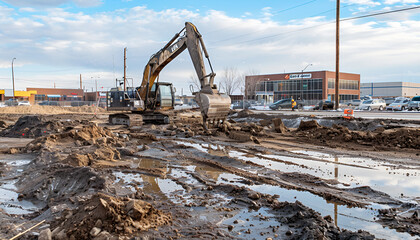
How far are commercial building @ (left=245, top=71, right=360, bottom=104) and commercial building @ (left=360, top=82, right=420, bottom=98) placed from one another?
4376 cm

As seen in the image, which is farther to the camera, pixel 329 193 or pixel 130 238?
pixel 329 193

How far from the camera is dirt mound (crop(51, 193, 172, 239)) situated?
422 cm

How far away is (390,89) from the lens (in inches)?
4811

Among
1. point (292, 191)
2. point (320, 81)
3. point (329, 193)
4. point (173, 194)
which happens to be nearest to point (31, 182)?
point (173, 194)

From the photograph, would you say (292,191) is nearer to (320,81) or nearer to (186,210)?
(186,210)

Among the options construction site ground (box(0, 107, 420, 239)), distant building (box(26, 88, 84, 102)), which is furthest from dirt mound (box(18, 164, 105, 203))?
distant building (box(26, 88, 84, 102))

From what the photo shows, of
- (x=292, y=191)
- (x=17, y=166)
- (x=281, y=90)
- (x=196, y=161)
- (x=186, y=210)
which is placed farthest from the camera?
(x=281, y=90)

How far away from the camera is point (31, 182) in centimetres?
746

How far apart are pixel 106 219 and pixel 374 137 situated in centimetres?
1190

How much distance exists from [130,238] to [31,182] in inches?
173

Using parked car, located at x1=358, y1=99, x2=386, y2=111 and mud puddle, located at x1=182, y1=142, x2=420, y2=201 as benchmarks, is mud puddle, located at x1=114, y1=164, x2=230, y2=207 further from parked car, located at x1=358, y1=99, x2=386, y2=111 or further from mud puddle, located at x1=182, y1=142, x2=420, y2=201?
parked car, located at x1=358, y1=99, x2=386, y2=111

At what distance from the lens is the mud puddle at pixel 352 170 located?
7.11 meters

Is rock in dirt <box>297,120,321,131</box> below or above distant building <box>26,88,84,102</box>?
below

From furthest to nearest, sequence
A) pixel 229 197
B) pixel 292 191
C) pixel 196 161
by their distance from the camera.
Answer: pixel 196 161 < pixel 292 191 < pixel 229 197
